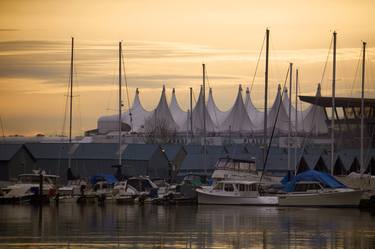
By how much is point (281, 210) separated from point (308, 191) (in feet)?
14.3

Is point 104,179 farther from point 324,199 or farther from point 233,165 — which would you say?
point 324,199

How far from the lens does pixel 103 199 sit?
64188 millimetres

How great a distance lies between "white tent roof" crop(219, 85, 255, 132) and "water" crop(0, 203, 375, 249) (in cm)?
10159

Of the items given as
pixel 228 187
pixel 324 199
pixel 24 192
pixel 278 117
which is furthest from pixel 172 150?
pixel 278 117

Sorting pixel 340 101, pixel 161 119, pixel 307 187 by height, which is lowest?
pixel 307 187

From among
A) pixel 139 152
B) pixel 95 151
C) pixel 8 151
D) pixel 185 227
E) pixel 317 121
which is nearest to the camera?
pixel 185 227

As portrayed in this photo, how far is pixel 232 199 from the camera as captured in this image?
2394 inches

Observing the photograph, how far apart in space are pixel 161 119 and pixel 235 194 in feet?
327

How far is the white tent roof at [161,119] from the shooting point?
514ft

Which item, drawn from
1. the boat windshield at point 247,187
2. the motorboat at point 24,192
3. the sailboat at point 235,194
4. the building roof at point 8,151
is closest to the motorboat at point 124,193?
the motorboat at point 24,192

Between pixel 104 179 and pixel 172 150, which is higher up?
pixel 172 150

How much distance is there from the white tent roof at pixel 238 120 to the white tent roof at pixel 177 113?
8.07 meters

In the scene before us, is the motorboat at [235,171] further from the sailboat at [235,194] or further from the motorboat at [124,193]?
the motorboat at [124,193]

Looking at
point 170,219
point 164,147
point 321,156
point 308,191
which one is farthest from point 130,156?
point 170,219
